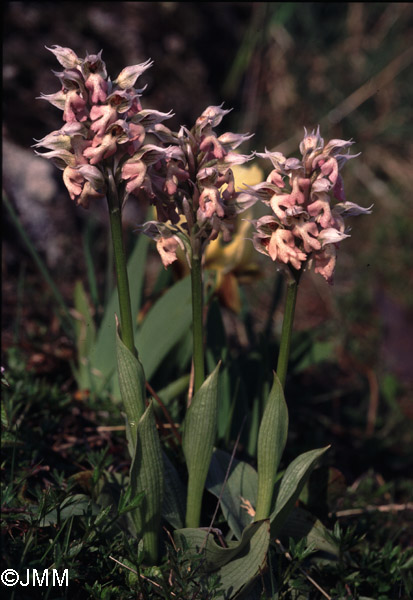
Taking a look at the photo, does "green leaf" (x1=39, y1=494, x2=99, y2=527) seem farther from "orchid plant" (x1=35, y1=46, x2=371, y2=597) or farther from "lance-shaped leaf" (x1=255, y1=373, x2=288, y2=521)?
"lance-shaped leaf" (x1=255, y1=373, x2=288, y2=521)

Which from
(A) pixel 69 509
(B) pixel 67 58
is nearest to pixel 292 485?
(A) pixel 69 509

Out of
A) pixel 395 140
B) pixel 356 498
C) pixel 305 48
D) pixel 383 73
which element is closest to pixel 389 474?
pixel 356 498

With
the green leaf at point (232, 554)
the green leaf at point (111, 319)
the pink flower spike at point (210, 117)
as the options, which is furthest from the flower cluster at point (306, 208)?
the green leaf at point (111, 319)

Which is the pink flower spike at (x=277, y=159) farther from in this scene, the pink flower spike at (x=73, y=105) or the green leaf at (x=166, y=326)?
the green leaf at (x=166, y=326)

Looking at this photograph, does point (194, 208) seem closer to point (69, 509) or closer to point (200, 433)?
point (200, 433)

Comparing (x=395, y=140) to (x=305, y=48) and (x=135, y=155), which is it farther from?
(x=135, y=155)
